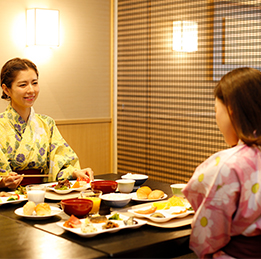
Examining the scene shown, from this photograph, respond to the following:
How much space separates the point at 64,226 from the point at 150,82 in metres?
3.05

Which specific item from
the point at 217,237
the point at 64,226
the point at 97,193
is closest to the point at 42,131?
A: the point at 97,193

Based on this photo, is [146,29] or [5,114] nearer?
[5,114]

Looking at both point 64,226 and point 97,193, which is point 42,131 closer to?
point 97,193

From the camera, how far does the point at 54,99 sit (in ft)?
14.3

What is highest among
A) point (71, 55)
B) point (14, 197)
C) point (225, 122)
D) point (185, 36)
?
point (185, 36)

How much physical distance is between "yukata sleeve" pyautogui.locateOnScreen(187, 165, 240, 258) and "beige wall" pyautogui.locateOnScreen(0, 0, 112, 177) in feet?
9.74

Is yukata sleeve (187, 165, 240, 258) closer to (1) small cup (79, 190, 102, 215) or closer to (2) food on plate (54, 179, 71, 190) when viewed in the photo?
(1) small cup (79, 190, 102, 215)

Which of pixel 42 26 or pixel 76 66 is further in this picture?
pixel 76 66

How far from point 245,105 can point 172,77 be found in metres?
2.78

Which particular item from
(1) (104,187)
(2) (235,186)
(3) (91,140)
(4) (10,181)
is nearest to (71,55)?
→ (3) (91,140)

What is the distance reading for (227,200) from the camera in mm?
1327

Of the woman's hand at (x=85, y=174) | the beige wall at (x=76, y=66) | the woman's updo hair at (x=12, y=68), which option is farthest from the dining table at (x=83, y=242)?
the beige wall at (x=76, y=66)

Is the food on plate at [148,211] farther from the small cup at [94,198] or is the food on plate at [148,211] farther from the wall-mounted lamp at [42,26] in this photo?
the wall-mounted lamp at [42,26]

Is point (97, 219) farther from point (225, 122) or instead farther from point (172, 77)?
point (172, 77)
